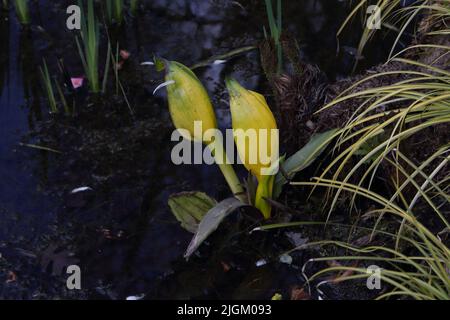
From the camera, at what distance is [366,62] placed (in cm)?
268

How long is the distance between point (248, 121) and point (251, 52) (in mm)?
1000

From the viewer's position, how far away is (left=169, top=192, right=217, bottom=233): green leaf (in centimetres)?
197

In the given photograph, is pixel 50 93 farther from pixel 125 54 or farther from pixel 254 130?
pixel 254 130

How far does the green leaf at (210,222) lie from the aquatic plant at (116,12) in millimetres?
1163

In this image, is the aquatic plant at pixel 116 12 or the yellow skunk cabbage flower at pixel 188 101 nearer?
the yellow skunk cabbage flower at pixel 188 101

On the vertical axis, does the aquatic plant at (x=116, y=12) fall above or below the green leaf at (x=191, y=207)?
above

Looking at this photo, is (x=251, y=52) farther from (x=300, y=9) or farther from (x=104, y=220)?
(x=104, y=220)

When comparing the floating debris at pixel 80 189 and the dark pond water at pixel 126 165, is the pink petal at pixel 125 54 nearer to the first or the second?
the dark pond water at pixel 126 165

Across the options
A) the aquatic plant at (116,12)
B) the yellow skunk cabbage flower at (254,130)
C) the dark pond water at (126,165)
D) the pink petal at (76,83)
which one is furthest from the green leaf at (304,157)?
the aquatic plant at (116,12)

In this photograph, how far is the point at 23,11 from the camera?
2730 mm

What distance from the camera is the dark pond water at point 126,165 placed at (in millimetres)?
1917

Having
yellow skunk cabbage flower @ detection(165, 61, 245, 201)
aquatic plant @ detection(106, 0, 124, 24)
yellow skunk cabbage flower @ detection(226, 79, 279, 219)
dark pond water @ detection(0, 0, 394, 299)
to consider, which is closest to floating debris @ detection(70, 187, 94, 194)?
dark pond water @ detection(0, 0, 394, 299)

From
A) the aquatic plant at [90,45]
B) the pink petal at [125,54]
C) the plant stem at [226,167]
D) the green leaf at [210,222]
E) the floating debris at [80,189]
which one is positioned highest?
the aquatic plant at [90,45]

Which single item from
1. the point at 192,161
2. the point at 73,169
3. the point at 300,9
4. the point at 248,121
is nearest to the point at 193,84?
the point at 248,121
